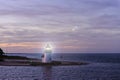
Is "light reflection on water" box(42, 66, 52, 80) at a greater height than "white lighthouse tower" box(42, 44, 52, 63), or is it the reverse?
"white lighthouse tower" box(42, 44, 52, 63)

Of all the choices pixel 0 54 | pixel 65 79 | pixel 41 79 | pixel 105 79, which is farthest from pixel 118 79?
pixel 0 54

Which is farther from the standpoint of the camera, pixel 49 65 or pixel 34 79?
pixel 49 65

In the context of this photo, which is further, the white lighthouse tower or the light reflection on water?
the white lighthouse tower

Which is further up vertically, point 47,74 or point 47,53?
point 47,53

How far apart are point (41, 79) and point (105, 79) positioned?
1454 centimetres

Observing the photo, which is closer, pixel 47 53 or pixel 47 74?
pixel 47 74

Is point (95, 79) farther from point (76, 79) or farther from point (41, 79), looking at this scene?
point (41, 79)

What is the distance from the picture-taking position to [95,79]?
5944 centimetres

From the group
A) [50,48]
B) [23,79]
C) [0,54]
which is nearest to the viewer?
[23,79]

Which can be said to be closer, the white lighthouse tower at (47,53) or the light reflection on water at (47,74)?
the light reflection on water at (47,74)

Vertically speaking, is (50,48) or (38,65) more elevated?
(50,48)

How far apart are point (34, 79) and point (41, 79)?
5.06ft

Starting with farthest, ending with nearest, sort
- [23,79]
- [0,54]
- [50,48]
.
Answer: [0,54] → [50,48] → [23,79]

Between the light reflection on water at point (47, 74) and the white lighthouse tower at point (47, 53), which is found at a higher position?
the white lighthouse tower at point (47, 53)
